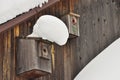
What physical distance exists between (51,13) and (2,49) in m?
1.16

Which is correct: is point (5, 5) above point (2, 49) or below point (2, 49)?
above

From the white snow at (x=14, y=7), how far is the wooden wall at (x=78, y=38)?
0.39 meters

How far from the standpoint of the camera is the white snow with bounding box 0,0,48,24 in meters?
6.09

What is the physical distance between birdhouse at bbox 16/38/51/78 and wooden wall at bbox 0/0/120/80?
0.11m

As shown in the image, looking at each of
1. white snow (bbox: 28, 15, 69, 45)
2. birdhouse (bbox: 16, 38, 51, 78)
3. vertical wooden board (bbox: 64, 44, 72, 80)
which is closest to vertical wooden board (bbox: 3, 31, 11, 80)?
birdhouse (bbox: 16, 38, 51, 78)

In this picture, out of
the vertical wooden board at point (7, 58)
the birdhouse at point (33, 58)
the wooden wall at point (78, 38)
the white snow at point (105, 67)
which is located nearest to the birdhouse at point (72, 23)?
the wooden wall at point (78, 38)

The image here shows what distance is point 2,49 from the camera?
6.34m

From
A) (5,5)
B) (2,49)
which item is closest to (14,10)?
(5,5)

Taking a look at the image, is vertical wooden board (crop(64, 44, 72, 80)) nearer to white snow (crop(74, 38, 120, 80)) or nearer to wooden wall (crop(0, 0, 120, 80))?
wooden wall (crop(0, 0, 120, 80))

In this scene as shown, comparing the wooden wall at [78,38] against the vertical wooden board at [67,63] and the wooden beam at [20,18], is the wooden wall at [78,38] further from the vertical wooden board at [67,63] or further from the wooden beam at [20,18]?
the wooden beam at [20,18]

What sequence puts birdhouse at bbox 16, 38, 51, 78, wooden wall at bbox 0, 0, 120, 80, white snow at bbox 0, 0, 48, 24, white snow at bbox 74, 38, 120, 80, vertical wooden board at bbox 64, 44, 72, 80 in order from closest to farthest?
→ white snow at bbox 0, 0, 48, 24
birdhouse at bbox 16, 38, 51, 78
wooden wall at bbox 0, 0, 120, 80
white snow at bbox 74, 38, 120, 80
vertical wooden board at bbox 64, 44, 72, 80

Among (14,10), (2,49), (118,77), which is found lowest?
(118,77)

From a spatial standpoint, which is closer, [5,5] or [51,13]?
[5,5]

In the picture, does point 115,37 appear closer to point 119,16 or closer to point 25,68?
point 119,16
